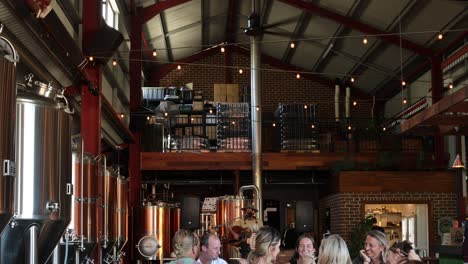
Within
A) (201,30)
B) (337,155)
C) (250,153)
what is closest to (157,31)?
(201,30)

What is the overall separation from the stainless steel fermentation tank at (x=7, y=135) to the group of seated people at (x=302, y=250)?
39.3 inches

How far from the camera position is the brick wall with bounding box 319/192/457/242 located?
17.0 m

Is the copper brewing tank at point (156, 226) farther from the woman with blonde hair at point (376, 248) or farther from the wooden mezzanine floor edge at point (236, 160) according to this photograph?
the woman with blonde hair at point (376, 248)

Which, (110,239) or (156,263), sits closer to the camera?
(110,239)

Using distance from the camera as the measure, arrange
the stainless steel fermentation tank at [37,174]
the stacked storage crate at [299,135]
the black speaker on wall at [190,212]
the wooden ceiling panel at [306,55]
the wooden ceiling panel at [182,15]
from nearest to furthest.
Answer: the stainless steel fermentation tank at [37,174] → the black speaker on wall at [190,212] → the stacked storage crate at [299,135] → the wooden ceiling panel at [182,15] → the wooden ceiling panel at [306,55]

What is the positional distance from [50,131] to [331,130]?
15753mm

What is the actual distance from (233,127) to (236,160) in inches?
38.0

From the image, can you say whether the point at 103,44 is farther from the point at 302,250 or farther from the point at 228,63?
the point at 228,63

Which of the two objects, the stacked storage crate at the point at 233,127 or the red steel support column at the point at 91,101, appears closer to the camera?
the red steel support column at the point at 91,101

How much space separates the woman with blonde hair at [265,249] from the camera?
4.58 metres

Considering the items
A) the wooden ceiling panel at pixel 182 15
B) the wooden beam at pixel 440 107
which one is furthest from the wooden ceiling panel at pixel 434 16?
the wooden ceiling panel at pixel 182 15

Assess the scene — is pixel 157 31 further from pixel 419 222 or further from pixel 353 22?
pixel 419 222

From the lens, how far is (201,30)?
22125 millimetres

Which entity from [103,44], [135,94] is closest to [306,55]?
[135,94]
